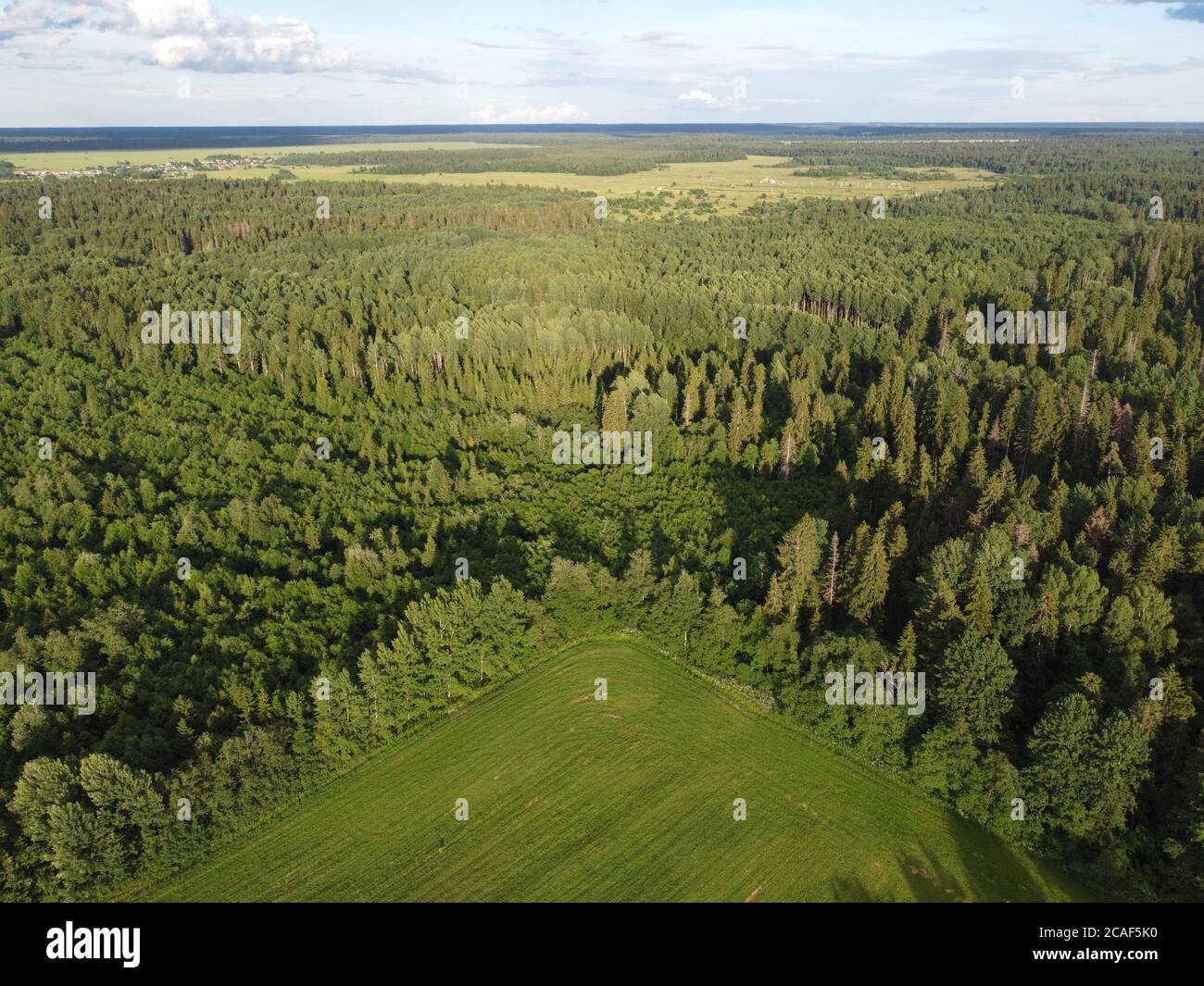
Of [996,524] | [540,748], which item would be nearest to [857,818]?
[540,748]

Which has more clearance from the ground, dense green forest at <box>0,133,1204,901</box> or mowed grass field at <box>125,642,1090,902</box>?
dense green forest at <box>0,133,1204,901</box>

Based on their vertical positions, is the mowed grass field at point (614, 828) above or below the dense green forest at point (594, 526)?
below

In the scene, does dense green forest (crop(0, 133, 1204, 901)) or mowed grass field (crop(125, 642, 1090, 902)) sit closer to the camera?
mowed grass field (crop(125, 642, 1090, 902))

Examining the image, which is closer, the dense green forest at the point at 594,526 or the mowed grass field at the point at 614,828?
the mowed grass field at the point at 614,828

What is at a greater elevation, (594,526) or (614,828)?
(594,526)

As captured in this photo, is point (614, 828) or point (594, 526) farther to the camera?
point (594, 526)

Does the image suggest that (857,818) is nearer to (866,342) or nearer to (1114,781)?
(1114,781)
